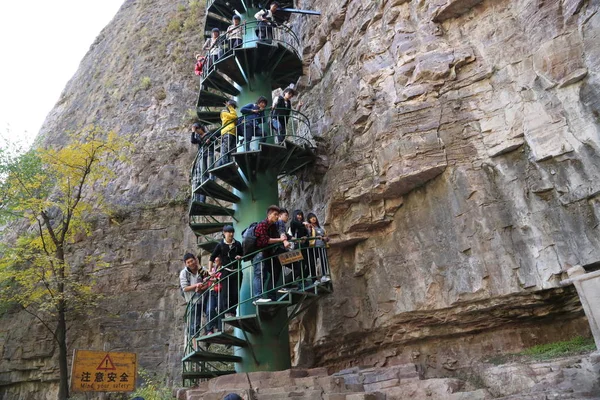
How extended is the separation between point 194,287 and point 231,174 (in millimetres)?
2914

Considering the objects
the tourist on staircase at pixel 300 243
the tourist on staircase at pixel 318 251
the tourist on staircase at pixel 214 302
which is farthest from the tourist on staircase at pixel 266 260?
the tourist on staircase at pixel 214 302

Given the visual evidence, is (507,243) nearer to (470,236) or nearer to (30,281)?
(470,236)

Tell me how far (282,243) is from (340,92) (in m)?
4.98

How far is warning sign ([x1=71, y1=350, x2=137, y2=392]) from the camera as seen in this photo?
6.20 metres

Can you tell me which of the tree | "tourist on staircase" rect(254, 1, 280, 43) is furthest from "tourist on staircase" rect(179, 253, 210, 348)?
the tree

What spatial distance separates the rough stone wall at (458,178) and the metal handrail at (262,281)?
1398mm

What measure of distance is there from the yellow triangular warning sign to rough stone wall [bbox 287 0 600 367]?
14.5ft

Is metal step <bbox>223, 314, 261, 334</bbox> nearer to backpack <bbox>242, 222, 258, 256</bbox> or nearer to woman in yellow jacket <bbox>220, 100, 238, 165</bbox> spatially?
backpack <bbox>242, 222, 258, 256</bbox>

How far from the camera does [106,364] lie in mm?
6504

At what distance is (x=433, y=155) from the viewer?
853cm

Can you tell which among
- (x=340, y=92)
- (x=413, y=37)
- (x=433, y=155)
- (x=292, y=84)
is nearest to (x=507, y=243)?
(x=433, y=155)

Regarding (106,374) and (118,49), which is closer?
(106,374)

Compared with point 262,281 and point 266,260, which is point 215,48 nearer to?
point 266,260

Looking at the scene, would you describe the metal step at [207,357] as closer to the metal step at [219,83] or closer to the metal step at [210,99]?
the metal step at [219,83]
